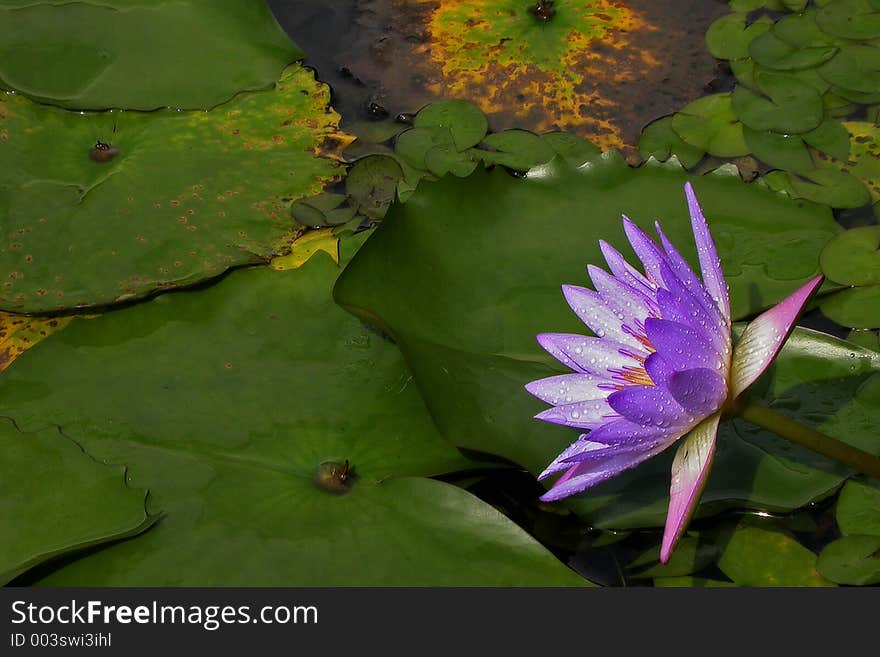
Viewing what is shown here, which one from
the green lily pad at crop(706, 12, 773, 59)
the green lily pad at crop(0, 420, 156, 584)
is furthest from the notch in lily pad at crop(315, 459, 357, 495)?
the green lily pad at crop(706, 12, 773, 59)

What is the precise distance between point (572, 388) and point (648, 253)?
0.27 meters

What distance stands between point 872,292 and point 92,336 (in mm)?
1858

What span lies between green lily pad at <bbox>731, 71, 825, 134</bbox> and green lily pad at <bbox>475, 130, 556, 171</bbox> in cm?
56

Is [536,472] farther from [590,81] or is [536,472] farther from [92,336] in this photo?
[590,81]

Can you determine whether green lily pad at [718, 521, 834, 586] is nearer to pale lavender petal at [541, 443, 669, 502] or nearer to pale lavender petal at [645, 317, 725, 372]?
pale lavender petal at [541, 443, 669, 502]

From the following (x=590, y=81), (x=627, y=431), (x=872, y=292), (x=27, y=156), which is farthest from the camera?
(x=590, y=81)

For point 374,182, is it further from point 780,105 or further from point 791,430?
point 791,430

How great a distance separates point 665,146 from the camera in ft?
8.42

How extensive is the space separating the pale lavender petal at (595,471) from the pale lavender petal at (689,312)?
0.20 meters

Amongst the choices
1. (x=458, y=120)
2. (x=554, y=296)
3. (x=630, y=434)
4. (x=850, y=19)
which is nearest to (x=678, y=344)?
(x=630, y=434)

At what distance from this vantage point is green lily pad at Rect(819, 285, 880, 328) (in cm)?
215

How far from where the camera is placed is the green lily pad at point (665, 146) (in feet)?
8.34

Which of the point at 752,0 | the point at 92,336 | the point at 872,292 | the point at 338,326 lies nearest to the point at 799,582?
the point at 872,292

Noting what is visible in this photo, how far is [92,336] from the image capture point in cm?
222
